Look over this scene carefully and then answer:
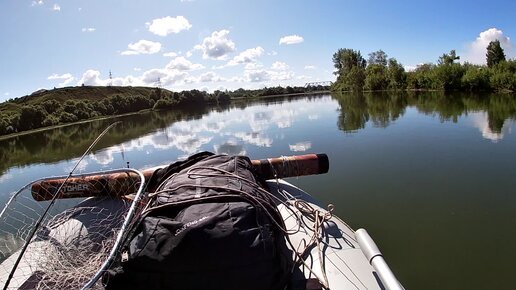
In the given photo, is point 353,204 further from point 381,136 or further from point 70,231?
point 381,136

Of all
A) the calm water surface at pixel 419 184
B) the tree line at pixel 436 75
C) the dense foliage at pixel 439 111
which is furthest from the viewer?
the tree line at pixel 436 75

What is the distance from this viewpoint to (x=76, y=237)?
2.81 metres

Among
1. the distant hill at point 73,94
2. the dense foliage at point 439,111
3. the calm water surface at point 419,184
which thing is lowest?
the calm water surface at point 419,184

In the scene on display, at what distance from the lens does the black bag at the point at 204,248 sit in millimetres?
1625

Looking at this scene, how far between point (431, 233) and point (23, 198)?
7.19 m

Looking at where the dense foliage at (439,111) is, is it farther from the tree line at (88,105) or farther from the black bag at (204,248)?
the tree line at (88,105)

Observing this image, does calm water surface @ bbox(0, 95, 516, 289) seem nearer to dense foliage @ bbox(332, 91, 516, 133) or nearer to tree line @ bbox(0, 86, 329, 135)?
dense foliage @ bbox(332, 91, 516, 133)

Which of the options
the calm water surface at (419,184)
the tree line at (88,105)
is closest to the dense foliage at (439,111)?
the calm water surface at (419,184)

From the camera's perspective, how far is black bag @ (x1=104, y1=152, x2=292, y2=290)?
1.62m

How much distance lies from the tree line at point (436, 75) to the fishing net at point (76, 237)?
32.6 meters

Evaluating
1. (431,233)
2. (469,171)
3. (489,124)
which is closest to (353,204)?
(431,233)

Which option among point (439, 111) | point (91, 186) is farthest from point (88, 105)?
point (91, 186)

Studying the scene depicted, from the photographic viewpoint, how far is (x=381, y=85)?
52.2 meters

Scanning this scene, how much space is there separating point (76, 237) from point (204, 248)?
5.62 ft
